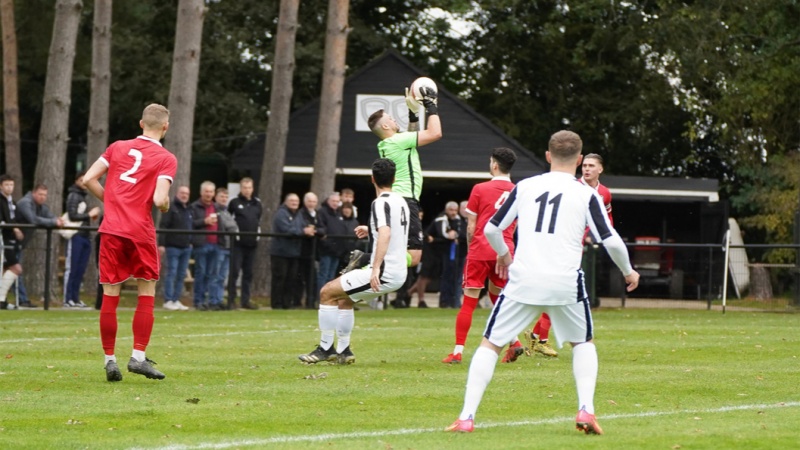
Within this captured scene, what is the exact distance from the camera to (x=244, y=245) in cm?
2305

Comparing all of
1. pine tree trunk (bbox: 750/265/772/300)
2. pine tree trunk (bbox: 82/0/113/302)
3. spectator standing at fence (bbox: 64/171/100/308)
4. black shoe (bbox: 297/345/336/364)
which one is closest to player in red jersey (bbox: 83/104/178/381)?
black shoe (bbox: 297/345/336/364)

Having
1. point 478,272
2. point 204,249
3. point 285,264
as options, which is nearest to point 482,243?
point 478,272

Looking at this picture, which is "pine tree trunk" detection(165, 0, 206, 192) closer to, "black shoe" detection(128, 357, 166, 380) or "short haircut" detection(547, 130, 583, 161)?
"black shoe" detection(128, 357, 166, 380)

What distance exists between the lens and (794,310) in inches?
981

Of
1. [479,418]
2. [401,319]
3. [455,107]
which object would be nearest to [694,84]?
[455,107]

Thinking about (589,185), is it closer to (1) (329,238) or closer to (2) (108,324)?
(2) (108,324)

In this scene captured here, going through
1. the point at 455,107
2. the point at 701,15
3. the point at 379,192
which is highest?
the point at 701,15

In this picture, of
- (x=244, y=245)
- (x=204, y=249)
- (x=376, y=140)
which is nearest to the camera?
(x=204, y=249)

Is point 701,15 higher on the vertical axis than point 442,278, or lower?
higher

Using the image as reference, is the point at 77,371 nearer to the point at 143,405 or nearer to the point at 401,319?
the point at 143,405

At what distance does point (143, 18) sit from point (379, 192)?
31.6 m

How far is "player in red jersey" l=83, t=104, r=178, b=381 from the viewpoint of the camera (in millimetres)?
11062

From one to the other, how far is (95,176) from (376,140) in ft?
85.5

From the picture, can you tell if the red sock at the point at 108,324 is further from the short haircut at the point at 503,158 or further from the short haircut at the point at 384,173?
the short haircut at the point at 503,158
